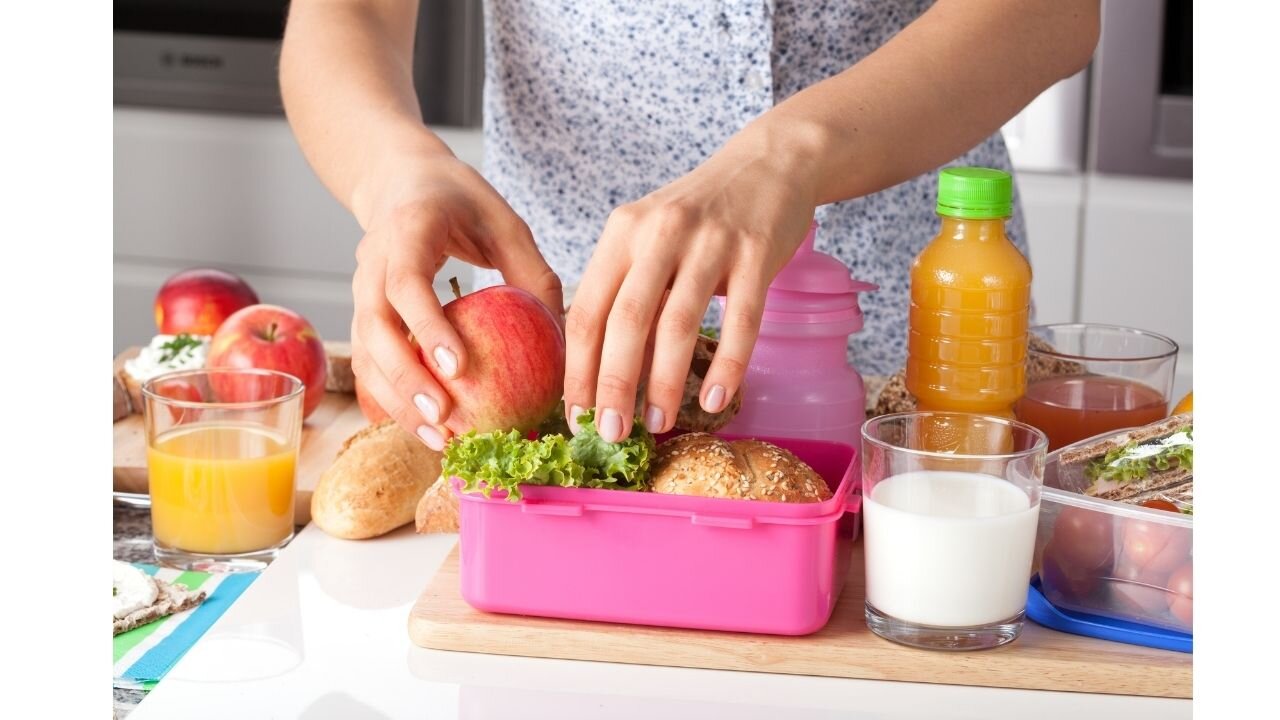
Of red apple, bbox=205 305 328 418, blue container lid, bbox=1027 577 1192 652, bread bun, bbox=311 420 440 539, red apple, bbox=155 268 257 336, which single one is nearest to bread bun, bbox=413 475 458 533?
bread bun, bbox=311 420 440 539

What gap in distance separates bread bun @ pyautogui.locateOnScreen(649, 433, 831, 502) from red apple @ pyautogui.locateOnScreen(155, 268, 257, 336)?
0.82m

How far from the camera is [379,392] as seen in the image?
942 millimetres

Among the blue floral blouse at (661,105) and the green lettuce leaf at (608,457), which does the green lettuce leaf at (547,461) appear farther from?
the blue floral blouse at (661,105)

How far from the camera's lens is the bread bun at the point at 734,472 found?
842 mm

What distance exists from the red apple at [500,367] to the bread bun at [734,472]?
0.30 feet

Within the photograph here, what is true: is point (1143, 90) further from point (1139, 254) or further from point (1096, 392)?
point (1096, 392)

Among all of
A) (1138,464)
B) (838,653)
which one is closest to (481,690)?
(838,653)

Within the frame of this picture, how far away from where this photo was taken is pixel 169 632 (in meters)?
0.95

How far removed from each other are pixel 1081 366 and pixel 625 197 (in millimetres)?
Result: 613

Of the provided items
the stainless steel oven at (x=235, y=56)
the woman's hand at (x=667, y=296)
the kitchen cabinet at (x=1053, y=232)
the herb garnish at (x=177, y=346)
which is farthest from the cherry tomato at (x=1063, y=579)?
the stainless steel oven at (x=235, y=56)

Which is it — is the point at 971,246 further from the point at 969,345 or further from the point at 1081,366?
the point at 1081,366

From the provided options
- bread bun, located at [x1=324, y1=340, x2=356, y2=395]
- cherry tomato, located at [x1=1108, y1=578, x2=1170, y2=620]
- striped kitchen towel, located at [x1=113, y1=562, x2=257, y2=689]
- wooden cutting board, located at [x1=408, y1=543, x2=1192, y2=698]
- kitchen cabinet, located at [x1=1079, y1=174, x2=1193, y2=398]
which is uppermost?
→ kitchen cabinet, located at [x1=1079, y1=174, x2=1193, y2=398]

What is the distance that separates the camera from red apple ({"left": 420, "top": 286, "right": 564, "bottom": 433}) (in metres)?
0.90

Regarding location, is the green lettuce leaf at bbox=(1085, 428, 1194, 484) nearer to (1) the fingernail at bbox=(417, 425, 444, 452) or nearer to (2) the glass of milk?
(2) the glass of milk
